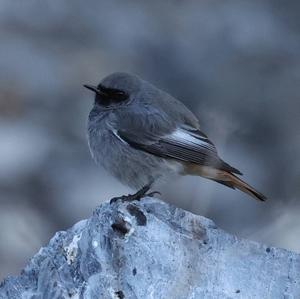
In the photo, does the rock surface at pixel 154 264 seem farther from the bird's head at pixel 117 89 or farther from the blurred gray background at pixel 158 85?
the bird's head at pixel 117 89

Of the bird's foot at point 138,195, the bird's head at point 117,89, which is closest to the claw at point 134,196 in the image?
the bird's foot at point 138,195

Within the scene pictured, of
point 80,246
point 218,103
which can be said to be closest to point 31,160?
point 218,103

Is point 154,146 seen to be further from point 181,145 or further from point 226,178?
point 226,178

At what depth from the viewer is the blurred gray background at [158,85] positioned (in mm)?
8133

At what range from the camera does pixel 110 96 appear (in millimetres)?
7598

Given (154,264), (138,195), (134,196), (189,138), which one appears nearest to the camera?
(154,264)

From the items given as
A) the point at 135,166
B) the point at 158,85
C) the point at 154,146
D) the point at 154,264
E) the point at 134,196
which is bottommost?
the point at 154,264

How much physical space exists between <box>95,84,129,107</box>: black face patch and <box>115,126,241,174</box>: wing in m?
0.31

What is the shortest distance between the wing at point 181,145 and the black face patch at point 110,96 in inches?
12.1

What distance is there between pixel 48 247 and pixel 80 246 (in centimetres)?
21

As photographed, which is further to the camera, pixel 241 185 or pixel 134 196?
pixel 241 185

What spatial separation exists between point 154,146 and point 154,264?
1.77m

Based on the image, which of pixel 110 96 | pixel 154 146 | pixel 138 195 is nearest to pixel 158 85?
pixel 110 96

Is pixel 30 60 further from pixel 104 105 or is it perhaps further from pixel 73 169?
pixel 104 105
